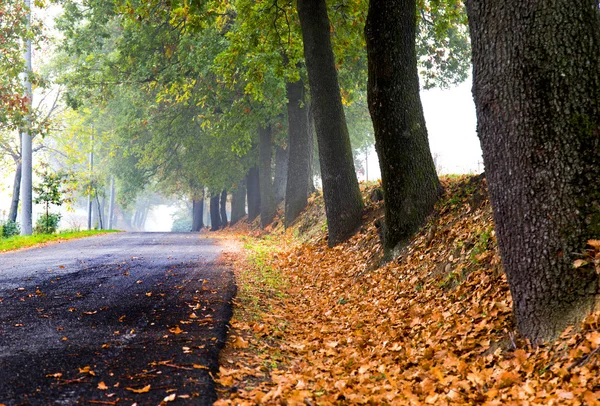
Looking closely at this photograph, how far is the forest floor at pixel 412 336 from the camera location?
411 cm

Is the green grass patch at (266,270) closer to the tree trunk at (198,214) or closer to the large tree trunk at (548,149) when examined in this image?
the large tree trunk at (548,149)

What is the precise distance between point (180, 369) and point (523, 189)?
338 centimetres

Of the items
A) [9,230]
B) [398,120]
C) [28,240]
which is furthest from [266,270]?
[9,230]

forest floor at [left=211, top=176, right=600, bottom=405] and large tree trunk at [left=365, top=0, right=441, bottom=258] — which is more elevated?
large tree trunk at [left=365, top=0, right=441, bottom=258]

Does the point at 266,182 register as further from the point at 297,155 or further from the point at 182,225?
the point at 182,225

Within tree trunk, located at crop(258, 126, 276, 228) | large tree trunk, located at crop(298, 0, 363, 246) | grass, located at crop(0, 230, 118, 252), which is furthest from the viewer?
tree trunk, located at crop(258, 126, 276, 228)

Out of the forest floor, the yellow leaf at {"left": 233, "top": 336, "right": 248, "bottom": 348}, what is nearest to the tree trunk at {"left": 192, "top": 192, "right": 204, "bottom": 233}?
the forest floor

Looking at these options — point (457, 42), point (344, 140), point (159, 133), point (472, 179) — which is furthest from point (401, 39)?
point (159, 133)

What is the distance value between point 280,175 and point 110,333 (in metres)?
21.3

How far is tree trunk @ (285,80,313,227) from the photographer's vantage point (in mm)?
19891

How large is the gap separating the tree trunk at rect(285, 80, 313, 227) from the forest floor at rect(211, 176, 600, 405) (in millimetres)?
9380

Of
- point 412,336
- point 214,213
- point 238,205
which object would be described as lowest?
point 412,336

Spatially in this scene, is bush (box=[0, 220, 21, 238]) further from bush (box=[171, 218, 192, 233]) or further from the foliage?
bush (box=[171, 218, 192, 233])

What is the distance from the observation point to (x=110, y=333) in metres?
5.52
